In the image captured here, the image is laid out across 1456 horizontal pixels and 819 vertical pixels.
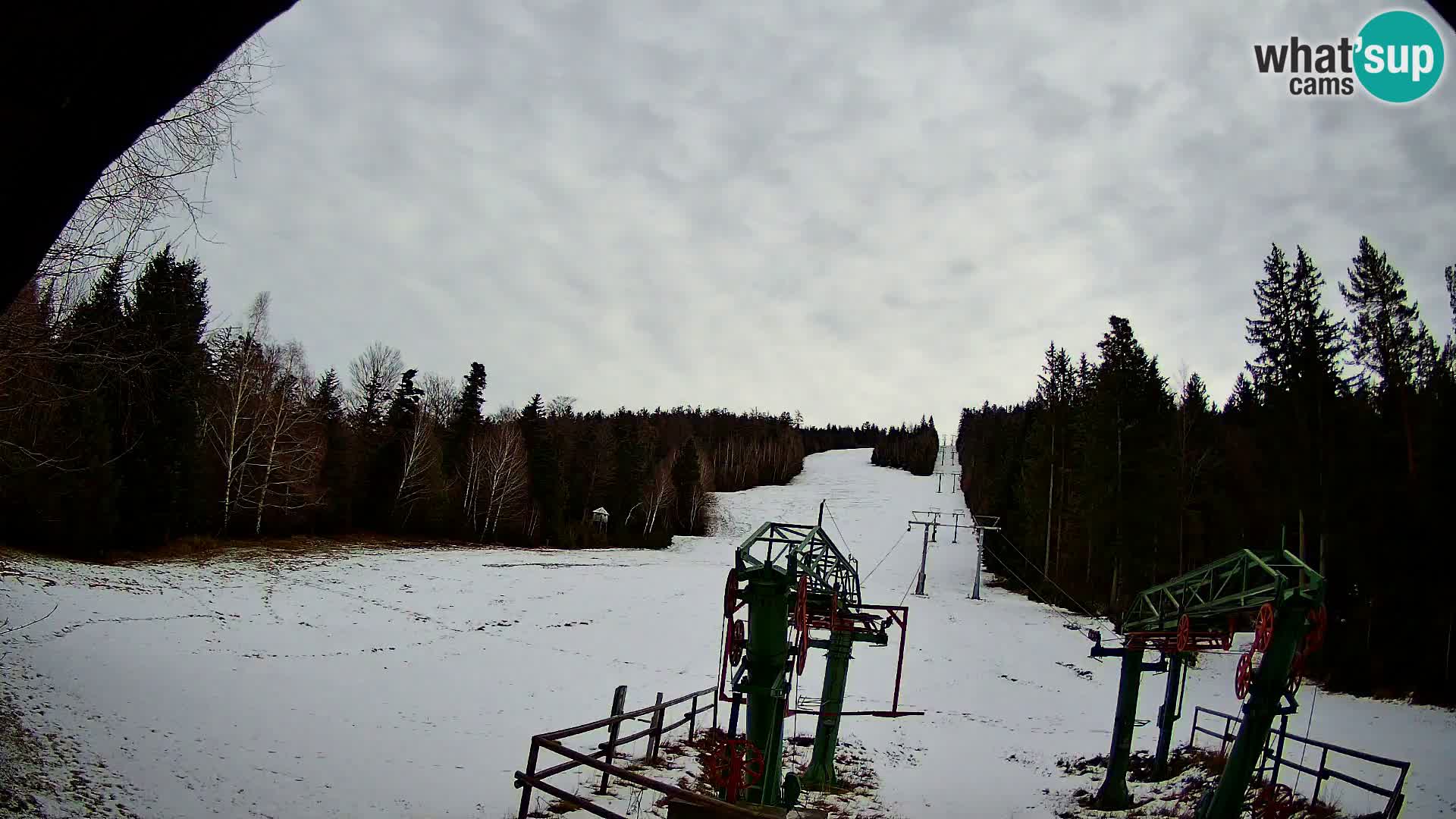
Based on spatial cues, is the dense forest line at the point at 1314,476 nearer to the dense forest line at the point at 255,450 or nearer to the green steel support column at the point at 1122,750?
the green steel support column at the point at 1122,750

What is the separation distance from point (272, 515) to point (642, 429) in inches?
1567

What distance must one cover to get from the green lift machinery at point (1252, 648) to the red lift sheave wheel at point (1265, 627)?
10 millimetres

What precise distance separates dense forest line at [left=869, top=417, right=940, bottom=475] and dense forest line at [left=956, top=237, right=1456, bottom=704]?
297 feet

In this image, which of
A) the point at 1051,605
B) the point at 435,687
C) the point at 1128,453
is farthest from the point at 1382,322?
the point at 435,687

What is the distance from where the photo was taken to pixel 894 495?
294 ft

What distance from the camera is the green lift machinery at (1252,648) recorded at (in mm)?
10531

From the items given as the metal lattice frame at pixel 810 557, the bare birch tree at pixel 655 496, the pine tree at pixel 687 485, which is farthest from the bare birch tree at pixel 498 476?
the metal lattice frame at pixel 810 557

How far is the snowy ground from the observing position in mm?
11250

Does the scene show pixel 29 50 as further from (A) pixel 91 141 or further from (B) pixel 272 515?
(B) pixel 272 515

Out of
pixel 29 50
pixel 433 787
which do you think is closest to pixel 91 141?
pixel 29 50

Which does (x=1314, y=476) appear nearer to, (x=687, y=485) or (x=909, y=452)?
(x=687, y=485)

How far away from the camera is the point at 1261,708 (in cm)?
1051

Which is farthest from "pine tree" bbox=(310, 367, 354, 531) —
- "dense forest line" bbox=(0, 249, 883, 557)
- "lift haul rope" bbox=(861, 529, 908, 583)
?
"lift haul rope" bbox=(861, 529, 908, 583)

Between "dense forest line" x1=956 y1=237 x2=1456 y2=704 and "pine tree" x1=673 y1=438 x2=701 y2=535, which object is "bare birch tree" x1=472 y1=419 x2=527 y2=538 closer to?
"pine tree" x1=673 y1=438 x2=701 y2=535
